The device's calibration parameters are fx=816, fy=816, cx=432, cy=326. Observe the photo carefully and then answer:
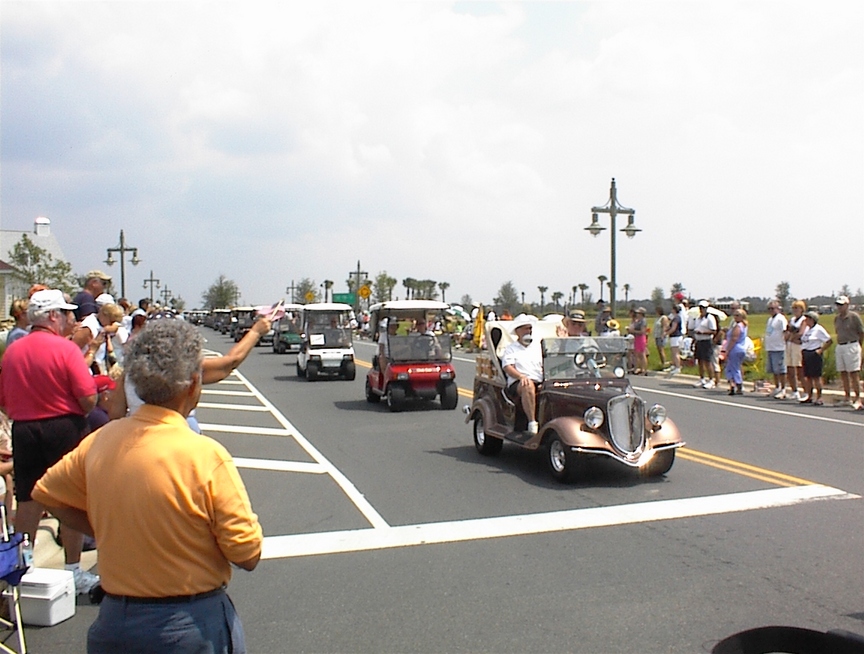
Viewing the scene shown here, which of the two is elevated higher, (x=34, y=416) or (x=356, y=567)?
(x=34, y=416)

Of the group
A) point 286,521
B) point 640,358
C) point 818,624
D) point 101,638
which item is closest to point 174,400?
point 101,638

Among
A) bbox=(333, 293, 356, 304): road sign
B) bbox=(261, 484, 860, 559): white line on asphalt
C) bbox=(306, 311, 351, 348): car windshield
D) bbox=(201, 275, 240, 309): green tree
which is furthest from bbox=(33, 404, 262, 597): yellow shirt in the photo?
bbox=(201, 275, 240, 309): green tree

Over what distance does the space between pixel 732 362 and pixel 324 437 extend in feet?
31.1

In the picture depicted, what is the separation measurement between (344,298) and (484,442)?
56315 millimetres

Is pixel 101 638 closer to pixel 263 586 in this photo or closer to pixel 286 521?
pixel 263 586

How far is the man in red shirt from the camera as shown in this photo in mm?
5598

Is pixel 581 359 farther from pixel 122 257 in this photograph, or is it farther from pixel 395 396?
pixel 122 257

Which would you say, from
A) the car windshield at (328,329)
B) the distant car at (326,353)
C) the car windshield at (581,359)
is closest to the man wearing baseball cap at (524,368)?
the car windshield at (581,359)

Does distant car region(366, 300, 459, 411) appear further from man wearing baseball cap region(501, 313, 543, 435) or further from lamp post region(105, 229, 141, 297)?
lamp post region(105, 229, 141, 297)

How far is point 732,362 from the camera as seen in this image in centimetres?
1752

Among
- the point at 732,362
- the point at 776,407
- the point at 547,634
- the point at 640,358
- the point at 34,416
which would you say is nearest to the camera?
the point at 547,634

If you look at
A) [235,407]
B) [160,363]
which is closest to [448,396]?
[235,407]

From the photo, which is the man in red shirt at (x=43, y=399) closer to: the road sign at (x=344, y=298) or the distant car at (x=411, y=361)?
the distant car at (x=411, y=361)

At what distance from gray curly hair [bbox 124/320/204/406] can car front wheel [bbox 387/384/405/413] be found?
41.6 ft
